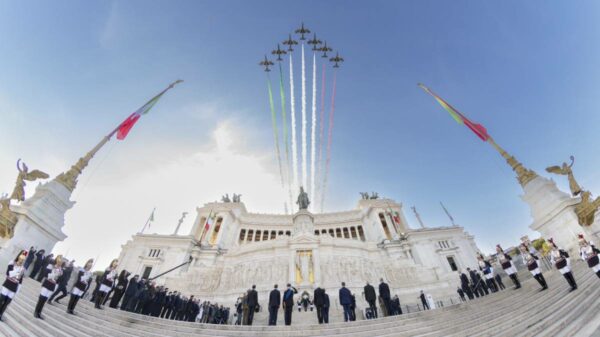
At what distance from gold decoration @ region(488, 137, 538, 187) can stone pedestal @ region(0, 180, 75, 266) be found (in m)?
28.1

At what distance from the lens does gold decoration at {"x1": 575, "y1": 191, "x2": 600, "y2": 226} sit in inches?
456

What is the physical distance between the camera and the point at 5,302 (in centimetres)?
571

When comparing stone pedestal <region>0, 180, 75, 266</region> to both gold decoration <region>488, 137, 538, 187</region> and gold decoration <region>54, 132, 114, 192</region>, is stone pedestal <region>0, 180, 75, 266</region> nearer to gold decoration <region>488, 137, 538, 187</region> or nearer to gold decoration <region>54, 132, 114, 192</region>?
gold decoration <region>54, 132, 114, 192</region>

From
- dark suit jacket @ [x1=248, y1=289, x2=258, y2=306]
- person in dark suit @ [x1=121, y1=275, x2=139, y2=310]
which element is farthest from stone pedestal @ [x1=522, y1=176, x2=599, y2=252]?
person in dark suit @ [x1=121, y1=275, x2=139, y2=310]

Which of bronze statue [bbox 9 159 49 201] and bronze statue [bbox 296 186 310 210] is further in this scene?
bronze statue [bbox 296 186 310 210]

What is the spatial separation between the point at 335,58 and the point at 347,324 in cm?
1868

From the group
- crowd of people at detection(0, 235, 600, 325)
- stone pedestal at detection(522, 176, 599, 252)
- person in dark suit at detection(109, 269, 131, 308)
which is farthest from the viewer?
stone pedestal at detection(522, 176, 599, 252)

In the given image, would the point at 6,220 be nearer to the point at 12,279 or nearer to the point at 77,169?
the point at 77,169

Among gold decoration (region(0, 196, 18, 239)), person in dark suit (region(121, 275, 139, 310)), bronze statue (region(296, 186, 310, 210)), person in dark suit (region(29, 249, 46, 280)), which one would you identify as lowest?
person in dark suit (region(121, 275, 139, 310))

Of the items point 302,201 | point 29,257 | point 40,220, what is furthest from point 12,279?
point 302,201

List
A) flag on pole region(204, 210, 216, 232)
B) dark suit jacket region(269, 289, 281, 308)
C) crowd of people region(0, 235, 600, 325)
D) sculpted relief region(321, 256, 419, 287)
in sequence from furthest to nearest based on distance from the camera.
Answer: flag on pole region(204, 210, 216, 232), sculpted relief region(321, 256, 419, 287), dark suit jacket region(269, 289, 281, 308), crowd of people region(0, 235, 600, 325)

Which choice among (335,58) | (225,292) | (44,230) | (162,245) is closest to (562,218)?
(335,58)

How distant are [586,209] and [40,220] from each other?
89.8 ft

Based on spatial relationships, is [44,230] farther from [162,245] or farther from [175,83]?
[162,245]
